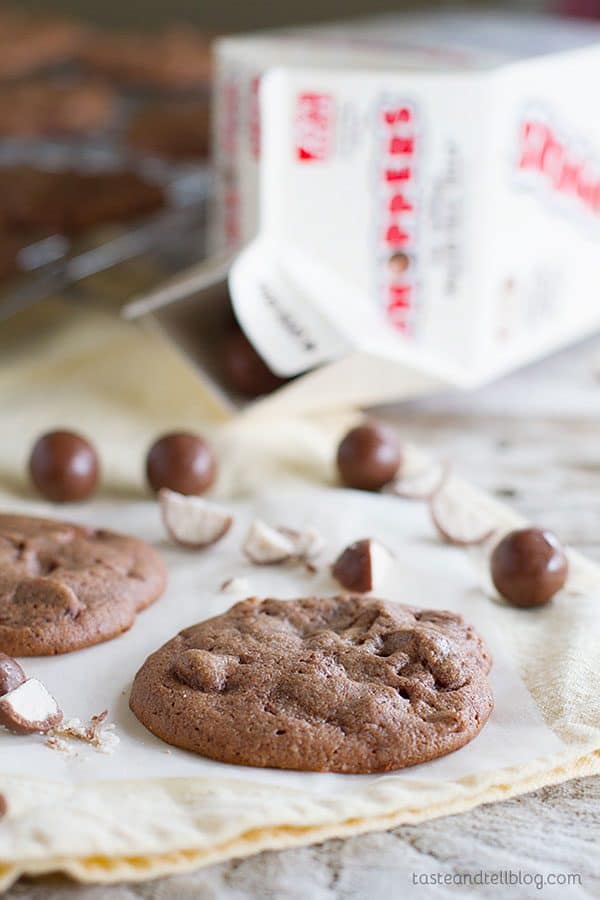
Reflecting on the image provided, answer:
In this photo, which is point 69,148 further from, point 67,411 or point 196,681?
point 196,681

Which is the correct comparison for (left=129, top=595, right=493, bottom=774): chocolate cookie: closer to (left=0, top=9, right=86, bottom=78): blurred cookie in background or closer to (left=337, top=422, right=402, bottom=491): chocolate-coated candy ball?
(left=337, top=422, right=402, bottom=491): chocolate-coated candy ball

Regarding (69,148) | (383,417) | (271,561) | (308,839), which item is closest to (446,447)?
(383,417)

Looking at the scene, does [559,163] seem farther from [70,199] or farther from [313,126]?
[70,199]

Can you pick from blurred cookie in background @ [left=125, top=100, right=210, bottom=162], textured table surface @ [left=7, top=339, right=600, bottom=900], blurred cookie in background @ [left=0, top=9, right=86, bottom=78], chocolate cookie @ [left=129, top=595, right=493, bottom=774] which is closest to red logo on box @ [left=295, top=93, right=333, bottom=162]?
blurred cookie in background @ [left=125, top=100, right=210, bottom=162]

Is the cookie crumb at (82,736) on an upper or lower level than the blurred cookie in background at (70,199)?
lower

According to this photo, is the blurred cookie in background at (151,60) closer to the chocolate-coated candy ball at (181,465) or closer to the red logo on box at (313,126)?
the red logo on box at (313,126)

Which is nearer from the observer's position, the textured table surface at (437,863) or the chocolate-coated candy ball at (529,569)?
the textured table surface at (437,863)

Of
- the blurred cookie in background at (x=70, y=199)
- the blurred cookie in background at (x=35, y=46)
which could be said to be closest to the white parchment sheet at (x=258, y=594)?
the blurred cookie in background at (x=70, y=199)

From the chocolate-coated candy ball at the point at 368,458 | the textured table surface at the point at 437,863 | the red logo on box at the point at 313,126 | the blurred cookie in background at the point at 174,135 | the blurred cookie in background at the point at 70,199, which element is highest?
the red logo on box at the point at 313,126
